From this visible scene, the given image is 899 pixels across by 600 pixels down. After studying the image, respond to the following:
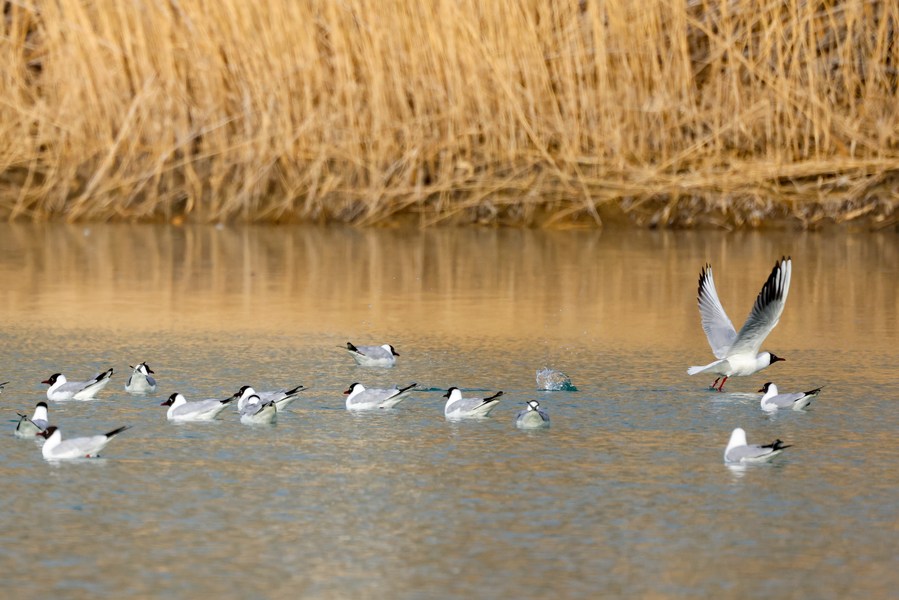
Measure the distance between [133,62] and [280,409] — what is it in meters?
11.2

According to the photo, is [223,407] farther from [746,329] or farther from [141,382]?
[746,329]

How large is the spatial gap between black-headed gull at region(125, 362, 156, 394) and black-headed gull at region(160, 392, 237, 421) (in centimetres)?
65

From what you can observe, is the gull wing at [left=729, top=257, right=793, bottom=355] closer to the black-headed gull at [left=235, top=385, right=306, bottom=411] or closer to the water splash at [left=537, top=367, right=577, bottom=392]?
the water splash at [left=537, top=367, right=577, bottom=392]

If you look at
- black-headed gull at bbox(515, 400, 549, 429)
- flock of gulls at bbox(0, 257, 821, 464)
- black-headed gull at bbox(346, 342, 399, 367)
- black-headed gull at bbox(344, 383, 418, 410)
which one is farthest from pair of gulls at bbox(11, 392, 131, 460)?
black-headed gull at bbox(346, 342, 399, 367)

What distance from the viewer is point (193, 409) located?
744cm

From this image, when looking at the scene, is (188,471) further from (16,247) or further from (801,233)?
(801,233)

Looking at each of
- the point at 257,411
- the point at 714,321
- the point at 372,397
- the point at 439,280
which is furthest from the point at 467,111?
the point at 257,411

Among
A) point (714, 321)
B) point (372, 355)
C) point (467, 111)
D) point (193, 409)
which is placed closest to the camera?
point (193, 409)

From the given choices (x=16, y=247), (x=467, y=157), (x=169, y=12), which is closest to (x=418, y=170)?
(x=467, y=157)

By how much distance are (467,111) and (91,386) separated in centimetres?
988

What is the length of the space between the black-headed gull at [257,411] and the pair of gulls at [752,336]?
2.25m

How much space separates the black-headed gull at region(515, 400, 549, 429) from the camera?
23.8 ft

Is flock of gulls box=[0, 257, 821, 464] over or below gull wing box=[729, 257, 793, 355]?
below

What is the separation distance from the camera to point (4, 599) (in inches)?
189
